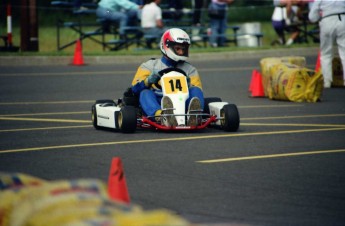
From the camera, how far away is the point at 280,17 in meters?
35.0

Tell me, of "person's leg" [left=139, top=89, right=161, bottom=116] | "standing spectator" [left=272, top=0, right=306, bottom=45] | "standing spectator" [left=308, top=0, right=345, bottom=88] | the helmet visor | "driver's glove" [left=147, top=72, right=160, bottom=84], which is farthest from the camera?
"standing spectator" [left=272, top=0, right=306, bottom=45]

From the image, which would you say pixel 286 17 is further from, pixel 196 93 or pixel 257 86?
pixel 196 93

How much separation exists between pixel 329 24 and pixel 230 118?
7.54m

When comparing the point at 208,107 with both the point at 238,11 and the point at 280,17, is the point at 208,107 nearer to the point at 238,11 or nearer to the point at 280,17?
the point at 280,17

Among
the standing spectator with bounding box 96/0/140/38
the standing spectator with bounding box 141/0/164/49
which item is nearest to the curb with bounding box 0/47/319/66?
the standing spectator with bounding box 141/0/164/49

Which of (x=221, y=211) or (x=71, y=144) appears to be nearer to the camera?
(x=221, y=211)

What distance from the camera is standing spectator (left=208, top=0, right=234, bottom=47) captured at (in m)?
32.8

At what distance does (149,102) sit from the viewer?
14.8 meters

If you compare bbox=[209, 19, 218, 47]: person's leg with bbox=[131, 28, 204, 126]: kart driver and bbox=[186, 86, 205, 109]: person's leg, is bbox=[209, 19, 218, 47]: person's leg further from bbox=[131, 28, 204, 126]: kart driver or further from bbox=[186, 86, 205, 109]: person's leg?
bbox=[186, 86, 205, 109]: person's leg

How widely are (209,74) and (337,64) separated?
4.20 metres

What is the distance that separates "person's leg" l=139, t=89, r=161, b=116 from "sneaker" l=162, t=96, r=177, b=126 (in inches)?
9.7

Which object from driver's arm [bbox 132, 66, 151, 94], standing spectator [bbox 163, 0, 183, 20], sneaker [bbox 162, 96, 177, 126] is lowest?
sneaker [bbox 162, 96, 177, 126]

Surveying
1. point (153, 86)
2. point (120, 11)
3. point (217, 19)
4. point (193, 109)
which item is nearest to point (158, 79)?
point (153, 86)

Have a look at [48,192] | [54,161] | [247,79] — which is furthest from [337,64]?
[48,192]
